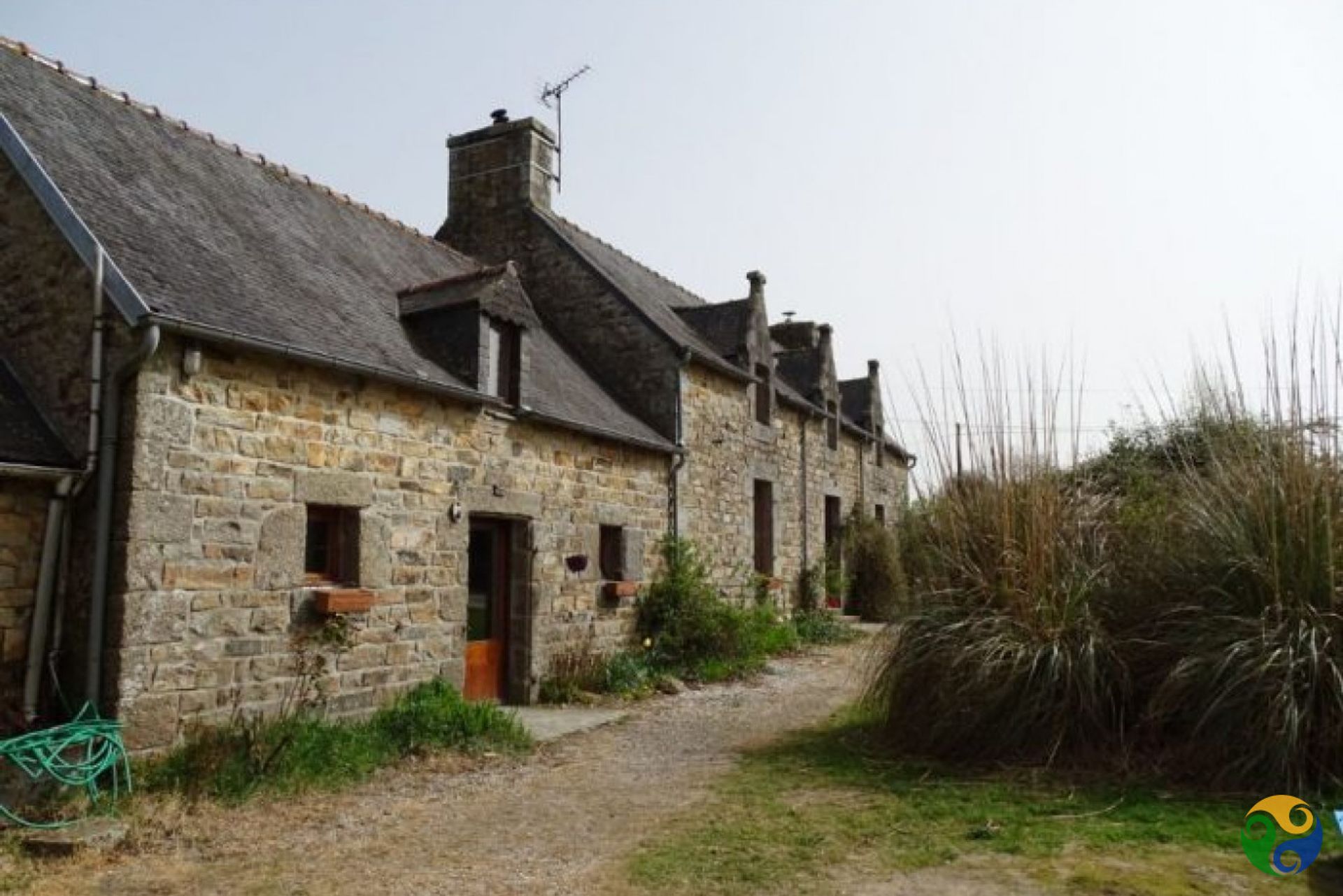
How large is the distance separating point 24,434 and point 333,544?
2.10 m

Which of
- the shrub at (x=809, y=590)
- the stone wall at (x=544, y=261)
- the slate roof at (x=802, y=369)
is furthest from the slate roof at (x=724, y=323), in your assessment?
the shrub at (x=809, y=590)

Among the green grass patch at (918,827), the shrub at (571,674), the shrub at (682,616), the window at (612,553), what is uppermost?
the window at (612,553)

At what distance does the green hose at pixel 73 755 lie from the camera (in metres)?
4.82

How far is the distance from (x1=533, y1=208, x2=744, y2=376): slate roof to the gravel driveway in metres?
5.85

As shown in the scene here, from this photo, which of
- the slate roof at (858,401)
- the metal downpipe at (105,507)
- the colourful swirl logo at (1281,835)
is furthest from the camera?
the slate roof at (858,401)

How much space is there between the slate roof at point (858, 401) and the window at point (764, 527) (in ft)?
20.1

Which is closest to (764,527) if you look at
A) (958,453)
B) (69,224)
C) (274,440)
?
(958,453)

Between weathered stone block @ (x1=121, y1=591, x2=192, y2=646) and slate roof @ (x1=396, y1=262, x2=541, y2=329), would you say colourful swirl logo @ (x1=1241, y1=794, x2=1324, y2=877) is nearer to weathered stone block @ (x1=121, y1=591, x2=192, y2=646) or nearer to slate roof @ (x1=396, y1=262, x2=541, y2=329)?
weathered stone block @ (x1=121, y1=591, x2=192, y2=646)

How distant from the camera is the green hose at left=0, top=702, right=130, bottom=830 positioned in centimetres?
482

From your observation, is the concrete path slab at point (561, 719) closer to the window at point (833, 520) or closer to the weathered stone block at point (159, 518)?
the weathered stone block at point (159, 518)

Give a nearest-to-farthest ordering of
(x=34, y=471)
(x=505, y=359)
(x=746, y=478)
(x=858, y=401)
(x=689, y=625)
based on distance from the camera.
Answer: (x=34, y=471)
(x=505, y=359)
(x=689, y=625)
(x=746, y=478)
(x=858, y=401)

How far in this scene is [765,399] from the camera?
14.3 metres

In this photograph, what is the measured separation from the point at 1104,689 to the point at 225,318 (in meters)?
5.76

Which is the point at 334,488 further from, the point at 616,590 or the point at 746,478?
the point at 746,478
